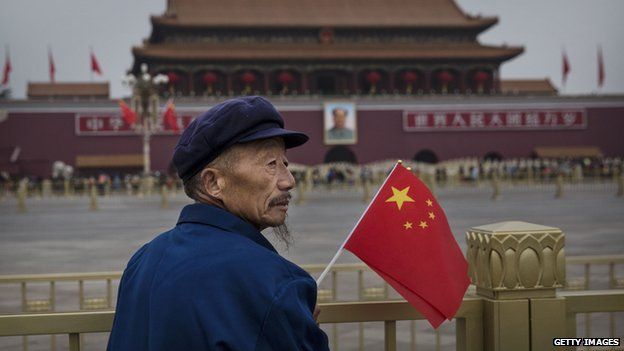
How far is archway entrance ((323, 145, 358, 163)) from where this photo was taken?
3842 cm

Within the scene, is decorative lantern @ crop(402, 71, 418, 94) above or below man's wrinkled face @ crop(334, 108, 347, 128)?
above

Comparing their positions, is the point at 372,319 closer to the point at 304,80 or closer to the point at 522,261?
the point at 522,261

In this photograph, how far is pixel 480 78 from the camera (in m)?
40.4

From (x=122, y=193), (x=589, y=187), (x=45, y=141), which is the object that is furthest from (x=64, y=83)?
(x=589, y=187)

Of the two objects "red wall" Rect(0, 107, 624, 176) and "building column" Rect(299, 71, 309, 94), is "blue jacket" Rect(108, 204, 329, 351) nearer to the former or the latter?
"red wall" Rect(0, 107, 624, 176)

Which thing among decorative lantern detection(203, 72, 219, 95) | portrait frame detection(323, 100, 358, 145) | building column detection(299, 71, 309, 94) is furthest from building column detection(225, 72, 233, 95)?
portrait frame detection(323, 100, 358, 145)

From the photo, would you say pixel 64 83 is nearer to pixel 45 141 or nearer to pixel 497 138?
pixel 45 141

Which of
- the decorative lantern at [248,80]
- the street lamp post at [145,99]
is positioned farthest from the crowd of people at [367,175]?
the decorative lantern at [248,80]

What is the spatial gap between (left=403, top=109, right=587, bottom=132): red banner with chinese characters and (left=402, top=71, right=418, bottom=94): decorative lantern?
2.01 meters

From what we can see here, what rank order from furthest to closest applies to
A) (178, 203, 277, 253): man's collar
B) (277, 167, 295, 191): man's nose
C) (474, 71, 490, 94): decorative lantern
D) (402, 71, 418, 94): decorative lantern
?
1. (474, 71, 490, 94): decorative lantern
2. (402, 71, 418, 94): decorative lantern
3. (277, 167, 295, 191): man's nose
4. (178, 203, 277, 253): man's collar

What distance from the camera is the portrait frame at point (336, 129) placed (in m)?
37.6

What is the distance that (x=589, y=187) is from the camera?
27.9 m

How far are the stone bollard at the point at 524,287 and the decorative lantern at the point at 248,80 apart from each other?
36.4 m

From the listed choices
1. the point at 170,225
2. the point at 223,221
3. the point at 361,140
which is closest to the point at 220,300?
the point at 223,221
